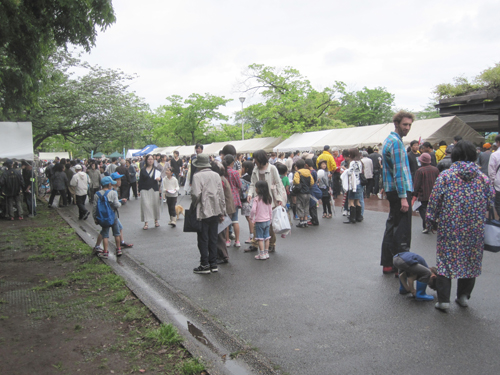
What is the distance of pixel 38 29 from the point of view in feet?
24.8

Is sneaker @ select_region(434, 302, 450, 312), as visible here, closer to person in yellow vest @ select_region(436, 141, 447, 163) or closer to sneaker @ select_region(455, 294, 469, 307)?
sneaker @ select_region(455, 294, 469, 307)

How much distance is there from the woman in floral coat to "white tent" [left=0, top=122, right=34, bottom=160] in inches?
478

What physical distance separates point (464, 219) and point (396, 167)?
1278 mm

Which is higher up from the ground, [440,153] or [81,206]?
[440,153]

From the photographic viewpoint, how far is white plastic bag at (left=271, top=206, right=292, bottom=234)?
698 cm

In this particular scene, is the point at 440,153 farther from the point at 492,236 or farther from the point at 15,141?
the point at 15,141

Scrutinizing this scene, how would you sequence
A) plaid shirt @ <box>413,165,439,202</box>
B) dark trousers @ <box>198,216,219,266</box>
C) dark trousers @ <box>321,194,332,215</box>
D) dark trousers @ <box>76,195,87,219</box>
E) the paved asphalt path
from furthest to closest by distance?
dark trousers @ <box>76,195,87,219</box> → dark trousers @ <box>321,194,332,215</box> → plaid shirt @ <box>413,165,439,202</box> → dark trousers @ <box>198,216,219,266</box> → the paved asphalt path

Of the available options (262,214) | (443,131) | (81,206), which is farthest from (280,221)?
(443,131)

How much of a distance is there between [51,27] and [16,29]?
698 mm

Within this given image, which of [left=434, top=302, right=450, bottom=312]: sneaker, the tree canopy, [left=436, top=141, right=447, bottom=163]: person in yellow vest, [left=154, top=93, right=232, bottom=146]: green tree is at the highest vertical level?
[left=154, top=93, right=232, bottom=146]: green tree

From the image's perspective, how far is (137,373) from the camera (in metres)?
3.29

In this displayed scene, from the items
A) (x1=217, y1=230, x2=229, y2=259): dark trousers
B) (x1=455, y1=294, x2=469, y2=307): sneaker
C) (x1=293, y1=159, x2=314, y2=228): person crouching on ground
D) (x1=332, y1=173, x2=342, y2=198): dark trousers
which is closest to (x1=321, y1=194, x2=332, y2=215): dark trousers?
(x1=293, y1=159, x2=314, y2=228): person crouching on ground

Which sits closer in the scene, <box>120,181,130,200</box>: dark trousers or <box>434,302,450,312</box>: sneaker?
<box>434,302,450,312</box>: sneaker

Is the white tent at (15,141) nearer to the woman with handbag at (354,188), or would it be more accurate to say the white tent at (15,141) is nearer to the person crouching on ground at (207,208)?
the person crouching on ground at (207,208)
